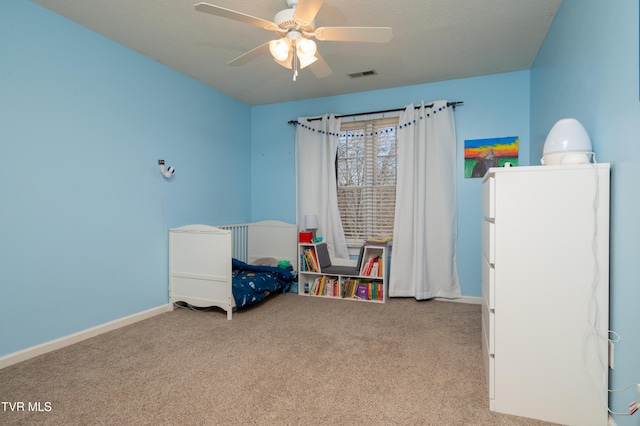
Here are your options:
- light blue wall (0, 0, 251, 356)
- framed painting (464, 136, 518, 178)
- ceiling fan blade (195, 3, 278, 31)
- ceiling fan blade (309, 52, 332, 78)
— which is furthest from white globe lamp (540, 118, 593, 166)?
light blue wall (0, 0, 251, 356)

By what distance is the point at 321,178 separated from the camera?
4.10 meters

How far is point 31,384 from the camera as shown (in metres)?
1.87

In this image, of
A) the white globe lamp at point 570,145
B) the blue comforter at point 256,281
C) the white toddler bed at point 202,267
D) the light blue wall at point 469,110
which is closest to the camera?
the white globe lamp at point 570,145

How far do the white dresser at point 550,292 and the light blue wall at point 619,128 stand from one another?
0.05m

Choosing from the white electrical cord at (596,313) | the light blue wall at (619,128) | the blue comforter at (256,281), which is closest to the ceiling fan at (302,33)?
the light blue wall at (619,128)

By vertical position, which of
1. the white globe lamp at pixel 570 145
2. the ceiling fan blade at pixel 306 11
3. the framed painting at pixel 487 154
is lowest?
the white globe lamp at pixel 570 145

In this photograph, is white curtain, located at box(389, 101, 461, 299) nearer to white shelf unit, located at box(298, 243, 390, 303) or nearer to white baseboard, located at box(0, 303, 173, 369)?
white shelf unit, located at box(298, 243, 390, 303)

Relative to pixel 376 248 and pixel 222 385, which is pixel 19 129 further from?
pixel 376 248

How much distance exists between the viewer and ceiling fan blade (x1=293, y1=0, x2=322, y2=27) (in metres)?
1.69

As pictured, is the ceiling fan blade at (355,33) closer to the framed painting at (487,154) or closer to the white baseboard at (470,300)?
the framed painting at (487,154)

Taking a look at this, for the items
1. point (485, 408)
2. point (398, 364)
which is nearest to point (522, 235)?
point (485, 408)

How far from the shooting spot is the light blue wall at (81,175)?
2.15 m

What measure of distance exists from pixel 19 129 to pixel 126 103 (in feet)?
2.86

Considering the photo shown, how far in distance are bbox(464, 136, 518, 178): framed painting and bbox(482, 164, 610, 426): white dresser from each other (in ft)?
6.68
